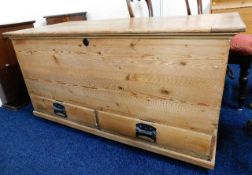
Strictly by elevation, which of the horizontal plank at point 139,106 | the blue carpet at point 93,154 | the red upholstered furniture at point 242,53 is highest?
the red upholstered furniture at point 242,53

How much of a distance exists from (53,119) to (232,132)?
106 cm

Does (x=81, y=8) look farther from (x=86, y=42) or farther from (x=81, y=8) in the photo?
(x=86, y=42)

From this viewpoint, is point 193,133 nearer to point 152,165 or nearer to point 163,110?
point 163,110

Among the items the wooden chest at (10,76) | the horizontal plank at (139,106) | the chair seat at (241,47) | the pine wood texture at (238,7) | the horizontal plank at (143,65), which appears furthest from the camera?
the pine wood texture at (238,7)

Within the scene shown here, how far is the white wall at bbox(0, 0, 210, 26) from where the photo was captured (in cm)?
184

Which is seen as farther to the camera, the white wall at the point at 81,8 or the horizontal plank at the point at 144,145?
the white wall at the point at 81,8

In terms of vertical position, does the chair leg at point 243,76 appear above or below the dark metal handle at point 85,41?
below

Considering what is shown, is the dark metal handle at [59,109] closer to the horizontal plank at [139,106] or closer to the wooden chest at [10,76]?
the horizontal plank at [139,106]

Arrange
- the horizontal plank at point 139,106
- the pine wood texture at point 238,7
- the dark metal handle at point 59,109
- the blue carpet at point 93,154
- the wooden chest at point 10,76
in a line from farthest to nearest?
the pine wood texture at point 238,7, the wooden chest at point 10,76, the dark metal handle at point 59,109, the blue carpet at point 93,154, the horizontal plank at point 139,106

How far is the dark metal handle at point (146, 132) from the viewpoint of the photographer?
3.15 ft

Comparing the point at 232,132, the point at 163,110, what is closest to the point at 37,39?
the point at 163,110

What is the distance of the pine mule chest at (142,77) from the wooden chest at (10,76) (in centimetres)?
36

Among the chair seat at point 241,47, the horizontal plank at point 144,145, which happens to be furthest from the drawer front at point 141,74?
the chair seat at point 241,47

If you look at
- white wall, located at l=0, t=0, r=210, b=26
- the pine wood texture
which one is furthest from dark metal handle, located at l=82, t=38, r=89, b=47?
the pine wood texture
